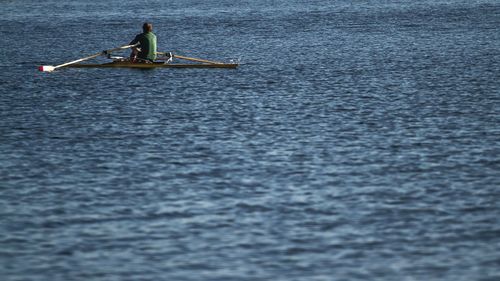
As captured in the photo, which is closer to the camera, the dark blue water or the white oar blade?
the dark blue water

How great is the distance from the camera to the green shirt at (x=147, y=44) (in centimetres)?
4972

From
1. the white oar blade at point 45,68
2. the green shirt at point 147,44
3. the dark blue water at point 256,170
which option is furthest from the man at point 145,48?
the white oar blade at point 45,68

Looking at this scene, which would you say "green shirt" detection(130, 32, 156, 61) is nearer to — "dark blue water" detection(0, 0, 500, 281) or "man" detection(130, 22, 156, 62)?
"man" detection(130, 22, 156, 62)

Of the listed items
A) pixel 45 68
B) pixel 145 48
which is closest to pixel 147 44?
pixel 145 48

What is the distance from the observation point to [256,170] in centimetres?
2686

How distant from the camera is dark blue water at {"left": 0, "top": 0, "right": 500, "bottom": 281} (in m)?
19.0

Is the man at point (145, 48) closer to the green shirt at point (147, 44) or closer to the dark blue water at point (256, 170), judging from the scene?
the green shirt at point (147, 44)

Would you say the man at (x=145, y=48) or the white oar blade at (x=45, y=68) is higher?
the man at (x=145, y=48)

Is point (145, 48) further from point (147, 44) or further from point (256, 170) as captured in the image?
point (256, 170)

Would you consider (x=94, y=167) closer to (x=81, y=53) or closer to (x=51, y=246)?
(x=51, y=246)

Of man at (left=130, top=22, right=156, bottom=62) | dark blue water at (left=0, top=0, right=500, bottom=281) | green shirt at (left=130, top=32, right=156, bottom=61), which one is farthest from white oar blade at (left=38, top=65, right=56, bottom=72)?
green shirt at (left=130, top=32, right=156, bottom=61)

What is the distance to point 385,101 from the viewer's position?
39.8m

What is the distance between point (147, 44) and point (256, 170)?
2466 centimetres

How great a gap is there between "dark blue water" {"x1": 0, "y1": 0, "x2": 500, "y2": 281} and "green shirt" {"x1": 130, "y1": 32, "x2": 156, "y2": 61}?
33.4 inches
